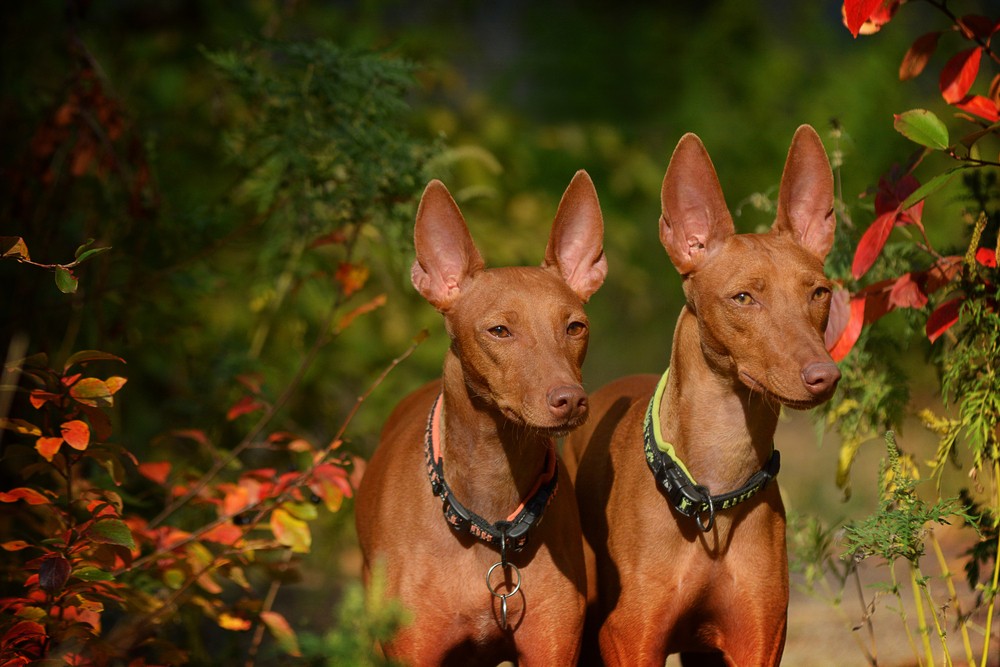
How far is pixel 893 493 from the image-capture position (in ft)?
13.2

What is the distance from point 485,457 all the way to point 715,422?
0.79m

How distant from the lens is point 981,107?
414cm

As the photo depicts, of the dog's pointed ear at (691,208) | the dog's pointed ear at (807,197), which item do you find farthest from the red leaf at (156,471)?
the dog's pointed ear at (807,197)

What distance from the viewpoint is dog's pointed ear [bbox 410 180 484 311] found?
165 inches

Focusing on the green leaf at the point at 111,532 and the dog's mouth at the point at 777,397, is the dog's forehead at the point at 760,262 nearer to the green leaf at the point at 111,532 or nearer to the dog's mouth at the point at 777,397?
the dog's mouth at the point at 777,397

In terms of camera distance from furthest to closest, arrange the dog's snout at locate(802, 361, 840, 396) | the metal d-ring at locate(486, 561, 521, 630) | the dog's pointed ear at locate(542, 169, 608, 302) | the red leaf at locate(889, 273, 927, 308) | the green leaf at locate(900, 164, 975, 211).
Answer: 1. the dog's pointed ear at locate(542, 169, 608, 302)
2. the red leaf at locate(889, 273, 927, 308)
3. the metal d-ring at locate(486, 561, 521, 630)
4. the green leaf at locate(900, 164, 975, 211)
5. the dog's snout at locate(802, 361, 840, 396)

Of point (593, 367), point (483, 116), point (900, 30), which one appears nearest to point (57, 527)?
point (483, 116)

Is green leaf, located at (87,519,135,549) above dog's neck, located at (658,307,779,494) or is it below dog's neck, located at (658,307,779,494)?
below

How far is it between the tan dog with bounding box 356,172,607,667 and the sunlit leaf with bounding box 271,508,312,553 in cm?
44

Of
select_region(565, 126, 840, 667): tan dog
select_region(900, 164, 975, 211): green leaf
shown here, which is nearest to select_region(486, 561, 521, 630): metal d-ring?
select_region(565, 126, 840, 667): tan dog

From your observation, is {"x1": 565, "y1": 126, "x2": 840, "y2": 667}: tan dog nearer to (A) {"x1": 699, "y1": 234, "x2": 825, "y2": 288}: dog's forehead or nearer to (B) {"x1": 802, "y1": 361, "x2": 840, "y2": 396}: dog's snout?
(A) {"x1": 699, "y1": 234, "x2": 825, "y2": 288}: dog's forehead

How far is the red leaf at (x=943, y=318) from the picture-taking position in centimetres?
420

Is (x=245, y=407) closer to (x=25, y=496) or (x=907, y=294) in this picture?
(x=25, y=496)

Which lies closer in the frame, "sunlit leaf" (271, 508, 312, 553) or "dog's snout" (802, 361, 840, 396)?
"dog's snout" (802, 361, 840, 396)
